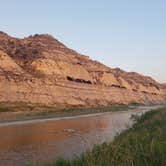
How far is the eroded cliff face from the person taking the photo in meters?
62.1

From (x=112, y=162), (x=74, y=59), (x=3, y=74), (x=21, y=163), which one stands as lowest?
(x=21, y=163)

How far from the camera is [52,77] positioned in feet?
239

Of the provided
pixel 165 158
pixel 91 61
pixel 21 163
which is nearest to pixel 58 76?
pixel 91 61

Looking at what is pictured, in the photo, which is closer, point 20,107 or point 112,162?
point 112,162

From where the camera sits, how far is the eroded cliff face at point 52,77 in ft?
204

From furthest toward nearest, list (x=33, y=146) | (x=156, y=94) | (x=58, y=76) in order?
(x=156, y=94), (x=58, y=76), (x=33, y=146)

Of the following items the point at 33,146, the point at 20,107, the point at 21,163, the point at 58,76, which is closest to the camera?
the point at 21,163

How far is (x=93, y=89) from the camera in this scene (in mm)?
86250

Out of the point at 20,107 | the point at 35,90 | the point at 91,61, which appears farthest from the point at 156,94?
the point at 20,107

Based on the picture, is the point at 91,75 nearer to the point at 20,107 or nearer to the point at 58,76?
the point at 58,76

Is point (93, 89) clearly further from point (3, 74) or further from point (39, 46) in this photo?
point (3, 74)

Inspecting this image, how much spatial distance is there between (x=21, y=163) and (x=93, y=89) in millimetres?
71604

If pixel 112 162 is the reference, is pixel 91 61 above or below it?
above

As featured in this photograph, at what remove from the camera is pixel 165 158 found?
778 centimetres
